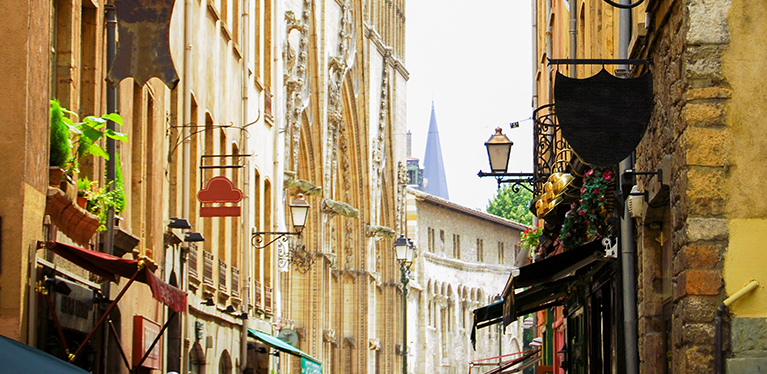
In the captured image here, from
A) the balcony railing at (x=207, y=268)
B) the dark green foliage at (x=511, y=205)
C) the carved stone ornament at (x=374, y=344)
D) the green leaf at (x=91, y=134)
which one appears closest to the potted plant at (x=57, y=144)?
the green leaf at (x=91, y=134)

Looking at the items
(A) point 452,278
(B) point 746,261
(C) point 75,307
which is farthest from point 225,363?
(A) point 452,278

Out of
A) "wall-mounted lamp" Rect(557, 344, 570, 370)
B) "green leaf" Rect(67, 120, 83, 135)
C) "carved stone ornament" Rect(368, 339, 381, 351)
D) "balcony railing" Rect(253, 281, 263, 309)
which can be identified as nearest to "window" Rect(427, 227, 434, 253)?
"carved stone ornament" Rect(368, 339, 381, 351)

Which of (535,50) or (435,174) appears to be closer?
(535,50)

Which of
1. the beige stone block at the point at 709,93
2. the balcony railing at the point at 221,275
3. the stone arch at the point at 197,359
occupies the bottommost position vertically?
the stone arch at the point at 197,359

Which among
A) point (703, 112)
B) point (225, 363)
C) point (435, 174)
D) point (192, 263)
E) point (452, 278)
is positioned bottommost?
point (452, 278)

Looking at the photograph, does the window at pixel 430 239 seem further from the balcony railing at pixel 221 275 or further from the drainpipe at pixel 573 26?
the drainpipe at pixel 573 26

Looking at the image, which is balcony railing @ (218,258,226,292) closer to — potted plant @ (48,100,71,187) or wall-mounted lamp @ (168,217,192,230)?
wall-mounted lamp @ (168,217,192,230)

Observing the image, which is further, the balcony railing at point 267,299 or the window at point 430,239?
the window at point 430,239

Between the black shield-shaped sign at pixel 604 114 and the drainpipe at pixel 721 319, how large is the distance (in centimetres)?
157

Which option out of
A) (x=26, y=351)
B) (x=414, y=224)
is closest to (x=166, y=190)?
(x=26, y=351)

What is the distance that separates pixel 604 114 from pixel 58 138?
411 cm

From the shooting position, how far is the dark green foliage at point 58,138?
9.78 metres

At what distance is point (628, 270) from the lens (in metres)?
11.6

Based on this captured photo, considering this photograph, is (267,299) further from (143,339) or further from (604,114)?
(604,114)
